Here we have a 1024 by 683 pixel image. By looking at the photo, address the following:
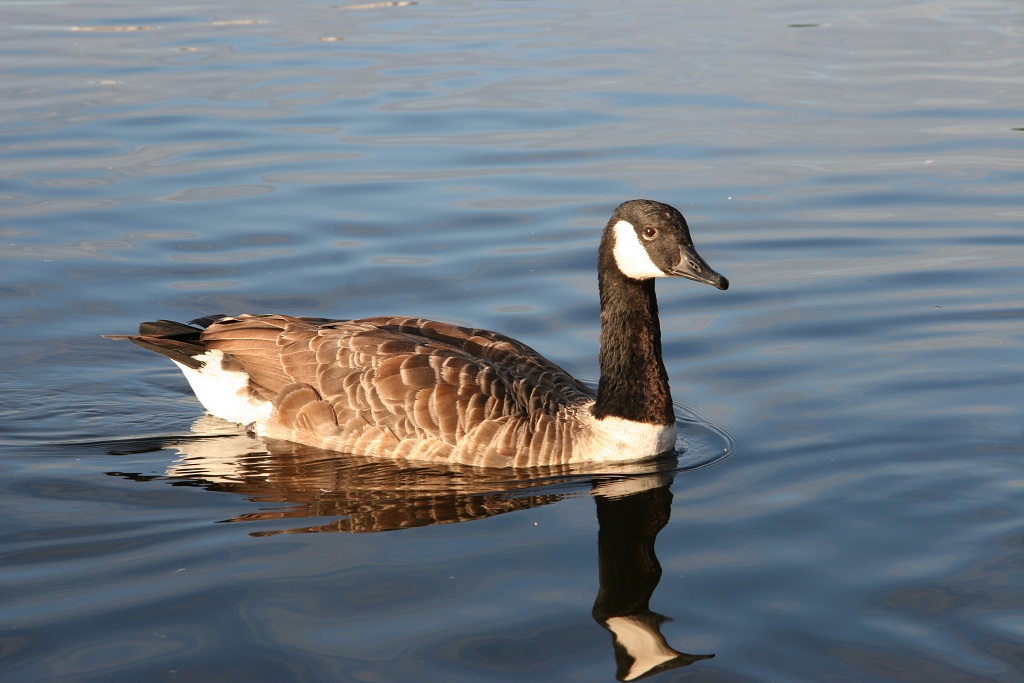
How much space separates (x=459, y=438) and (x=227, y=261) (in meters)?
5.23

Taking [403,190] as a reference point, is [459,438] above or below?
below

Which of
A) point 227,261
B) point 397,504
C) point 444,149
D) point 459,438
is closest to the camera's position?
point 397,504

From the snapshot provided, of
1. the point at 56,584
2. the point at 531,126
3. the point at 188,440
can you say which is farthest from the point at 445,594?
the point at 531,126

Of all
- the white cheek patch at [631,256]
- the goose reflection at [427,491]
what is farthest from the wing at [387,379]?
the white cheek patch at [631,256]

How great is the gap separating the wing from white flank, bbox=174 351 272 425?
0.26ft

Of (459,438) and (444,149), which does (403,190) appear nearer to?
(444,149)

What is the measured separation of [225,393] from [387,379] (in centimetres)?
136

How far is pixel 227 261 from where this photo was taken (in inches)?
517

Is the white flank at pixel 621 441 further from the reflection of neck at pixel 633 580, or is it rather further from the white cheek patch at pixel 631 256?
the white cheek patch at pixel 631 256

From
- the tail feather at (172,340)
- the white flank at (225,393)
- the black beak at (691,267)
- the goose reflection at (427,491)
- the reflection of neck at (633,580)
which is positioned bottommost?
the reflection of neck at (633,580)

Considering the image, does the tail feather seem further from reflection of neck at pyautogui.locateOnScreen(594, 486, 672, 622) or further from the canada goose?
reflection of neck at pyautogui.locateOnScreen(594, 486, 672, 622)

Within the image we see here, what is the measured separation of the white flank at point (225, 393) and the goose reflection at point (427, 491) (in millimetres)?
147

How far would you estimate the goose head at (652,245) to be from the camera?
870 centimetres

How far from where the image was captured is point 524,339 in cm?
1129
